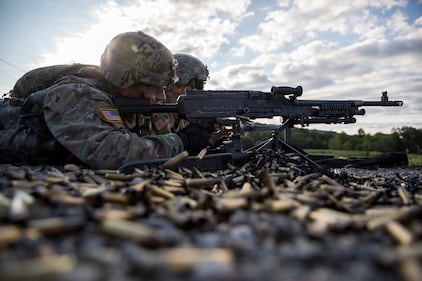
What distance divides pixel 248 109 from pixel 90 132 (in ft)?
10.1

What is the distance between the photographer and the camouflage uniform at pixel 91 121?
152 inches

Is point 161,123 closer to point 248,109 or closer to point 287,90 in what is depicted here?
point 248,109

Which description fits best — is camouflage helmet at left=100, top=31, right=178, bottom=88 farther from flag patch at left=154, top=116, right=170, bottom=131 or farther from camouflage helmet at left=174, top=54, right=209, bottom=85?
camouflage helmet at left=174, top=54, right=209, bottom=85

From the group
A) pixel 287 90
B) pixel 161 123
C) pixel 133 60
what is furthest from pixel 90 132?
pixel 287 90

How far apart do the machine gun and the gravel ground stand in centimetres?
255

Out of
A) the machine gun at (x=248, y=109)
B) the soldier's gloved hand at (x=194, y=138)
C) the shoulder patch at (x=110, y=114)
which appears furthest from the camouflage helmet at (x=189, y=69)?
the shoulder patch at (x=110, y=114)

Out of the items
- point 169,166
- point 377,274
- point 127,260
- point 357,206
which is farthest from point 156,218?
point 169,166

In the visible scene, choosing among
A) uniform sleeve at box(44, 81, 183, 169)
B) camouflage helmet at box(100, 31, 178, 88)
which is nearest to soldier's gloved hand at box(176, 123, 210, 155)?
uniform sleeve at box(44, 81, 183, 169)

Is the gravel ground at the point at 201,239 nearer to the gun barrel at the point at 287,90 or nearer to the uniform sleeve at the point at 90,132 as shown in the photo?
the uniform sleeve at the point at 90,132

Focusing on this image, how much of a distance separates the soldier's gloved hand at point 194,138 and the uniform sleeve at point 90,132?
736 millimetres

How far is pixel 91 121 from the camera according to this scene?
3.96m

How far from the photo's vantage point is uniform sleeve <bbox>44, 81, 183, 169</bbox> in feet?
12.5

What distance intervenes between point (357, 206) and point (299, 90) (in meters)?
4.45

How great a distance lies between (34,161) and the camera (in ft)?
13.9
